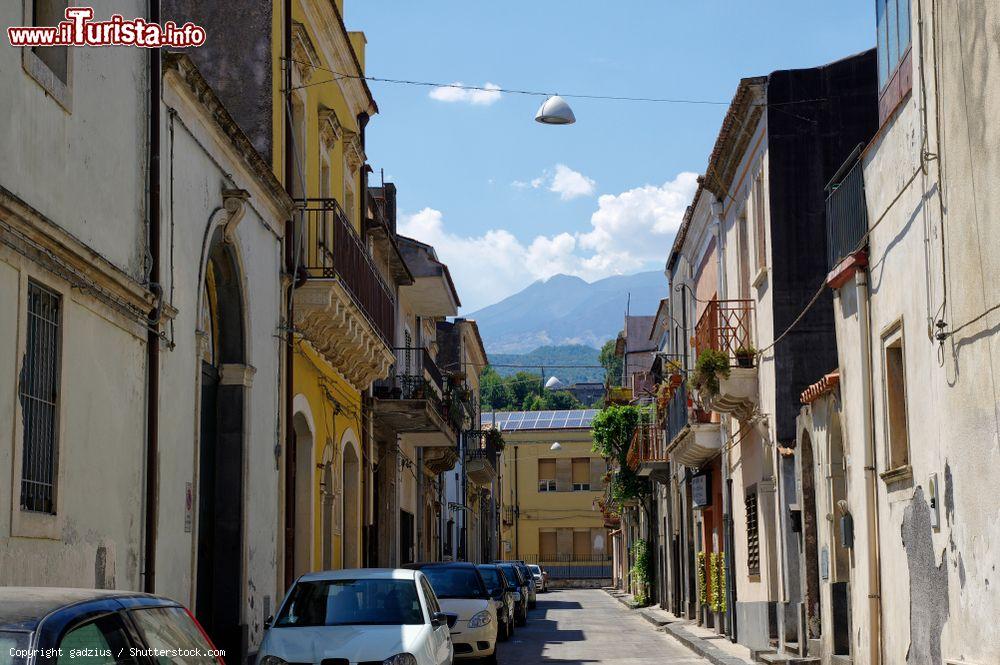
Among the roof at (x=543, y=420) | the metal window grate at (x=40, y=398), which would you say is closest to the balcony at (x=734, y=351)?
the metal window grate at (x=40, y=398)

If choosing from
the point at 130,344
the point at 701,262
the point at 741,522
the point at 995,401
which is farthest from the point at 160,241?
the point at 701,262

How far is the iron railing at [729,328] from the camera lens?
2169cm

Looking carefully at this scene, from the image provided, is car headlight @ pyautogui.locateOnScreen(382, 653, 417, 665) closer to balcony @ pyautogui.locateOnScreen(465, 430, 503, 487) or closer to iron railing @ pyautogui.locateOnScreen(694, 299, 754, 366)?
iron railing @ pyautogui.locateOnScreen(694, 299, 754, 366)

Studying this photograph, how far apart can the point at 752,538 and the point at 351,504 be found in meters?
6.93

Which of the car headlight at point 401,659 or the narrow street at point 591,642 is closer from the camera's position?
the car headlight at point 401,659

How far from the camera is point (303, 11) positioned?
19344mm

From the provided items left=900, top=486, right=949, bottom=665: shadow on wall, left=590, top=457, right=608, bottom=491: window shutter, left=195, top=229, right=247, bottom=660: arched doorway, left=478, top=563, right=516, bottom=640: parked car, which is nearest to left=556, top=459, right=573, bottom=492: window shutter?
left=590, top=457, right=608, bottom=491: window shutter

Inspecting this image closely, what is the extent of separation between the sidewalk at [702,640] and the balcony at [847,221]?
241 inches

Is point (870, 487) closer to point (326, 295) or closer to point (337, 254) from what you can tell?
point (326, 295)

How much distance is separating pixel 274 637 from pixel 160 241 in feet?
12.2

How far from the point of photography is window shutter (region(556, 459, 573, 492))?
77.5 m

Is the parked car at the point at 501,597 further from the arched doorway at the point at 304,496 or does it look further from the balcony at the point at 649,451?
the balcony at the point at 649,451

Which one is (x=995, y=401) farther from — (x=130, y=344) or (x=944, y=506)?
(x=130, y=344)

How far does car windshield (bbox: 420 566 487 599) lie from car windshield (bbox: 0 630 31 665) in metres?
15.9
